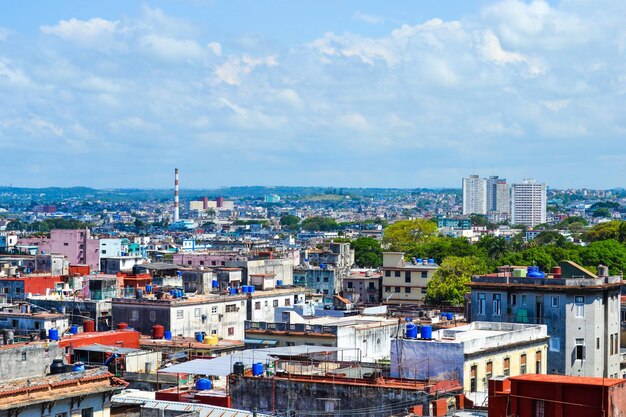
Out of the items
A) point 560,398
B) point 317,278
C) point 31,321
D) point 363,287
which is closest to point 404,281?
point 363,287

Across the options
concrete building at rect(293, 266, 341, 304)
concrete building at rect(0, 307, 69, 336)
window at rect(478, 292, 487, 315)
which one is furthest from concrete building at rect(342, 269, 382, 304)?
window at rect(478, 292, 487, 315)

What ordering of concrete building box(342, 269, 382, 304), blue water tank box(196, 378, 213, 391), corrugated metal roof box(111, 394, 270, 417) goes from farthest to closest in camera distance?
concrete building box(342, 269, 382, 304) < blue water tank box(196, 378, 213, 391) < corrugated metal roof box(111, 394, 270, 417)

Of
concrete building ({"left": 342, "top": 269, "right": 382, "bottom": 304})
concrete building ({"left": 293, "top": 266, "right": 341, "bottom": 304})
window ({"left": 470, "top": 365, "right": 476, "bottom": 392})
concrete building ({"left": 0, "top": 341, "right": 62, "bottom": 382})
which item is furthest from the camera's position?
concrete building ({"left": 293, "top": 266, "right": 341, "bottom": 304})

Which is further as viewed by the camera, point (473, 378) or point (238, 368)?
point (473, 378)

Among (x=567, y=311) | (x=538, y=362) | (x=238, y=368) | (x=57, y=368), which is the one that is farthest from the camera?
(x=567, y=311)

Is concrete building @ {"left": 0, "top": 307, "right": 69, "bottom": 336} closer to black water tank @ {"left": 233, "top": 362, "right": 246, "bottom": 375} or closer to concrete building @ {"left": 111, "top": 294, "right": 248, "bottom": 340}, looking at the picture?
concrete building @ {"left": 111, "top": 294, "right": 248, "bottom": 340}

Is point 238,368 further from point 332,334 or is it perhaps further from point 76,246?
point 76,246
